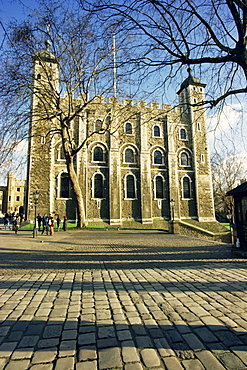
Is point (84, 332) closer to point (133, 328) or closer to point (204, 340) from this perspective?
point (133, 328)

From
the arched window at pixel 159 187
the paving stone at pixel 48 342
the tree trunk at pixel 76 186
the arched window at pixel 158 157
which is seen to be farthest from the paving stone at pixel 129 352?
the arched window at pixel 158 157

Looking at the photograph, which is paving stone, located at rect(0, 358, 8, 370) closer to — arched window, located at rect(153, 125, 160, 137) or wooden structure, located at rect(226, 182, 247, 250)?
wooden structure, located at rect(226, 182, 247, 250)

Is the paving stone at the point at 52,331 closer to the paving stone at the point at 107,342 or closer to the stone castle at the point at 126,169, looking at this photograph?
the paving stone at the point at 107,342

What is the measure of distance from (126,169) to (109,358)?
2499 centimetres

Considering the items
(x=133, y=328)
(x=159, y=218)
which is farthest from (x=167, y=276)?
(x=159, y=218)

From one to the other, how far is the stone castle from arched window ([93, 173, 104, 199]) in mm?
119

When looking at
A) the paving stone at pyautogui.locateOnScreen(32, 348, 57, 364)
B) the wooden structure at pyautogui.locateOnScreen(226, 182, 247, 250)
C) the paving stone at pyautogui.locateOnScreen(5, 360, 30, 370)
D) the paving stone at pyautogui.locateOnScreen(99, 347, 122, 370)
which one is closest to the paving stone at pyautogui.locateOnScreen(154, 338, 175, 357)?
the paving stone at pyautogui.locateOnScreen(99, 347, 122, 370)

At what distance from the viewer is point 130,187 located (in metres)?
26.7

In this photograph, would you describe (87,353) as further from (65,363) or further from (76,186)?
(76,186)

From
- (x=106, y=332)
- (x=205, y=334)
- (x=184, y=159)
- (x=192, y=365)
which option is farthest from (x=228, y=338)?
(x=184, y=159)

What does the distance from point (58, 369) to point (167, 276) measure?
3403mm

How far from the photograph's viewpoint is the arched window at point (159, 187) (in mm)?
27500

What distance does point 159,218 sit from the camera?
88.0ft

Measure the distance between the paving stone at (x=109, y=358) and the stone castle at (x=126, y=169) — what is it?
21384 mm
